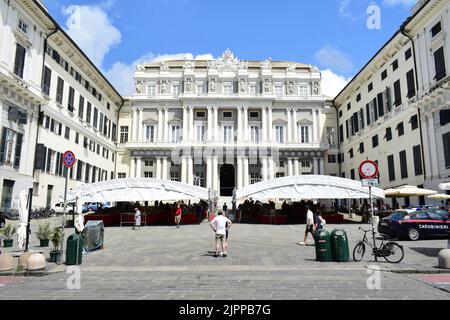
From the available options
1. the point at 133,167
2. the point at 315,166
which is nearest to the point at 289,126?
the point at 315,166

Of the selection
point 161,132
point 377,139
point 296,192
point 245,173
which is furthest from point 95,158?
point 377,139

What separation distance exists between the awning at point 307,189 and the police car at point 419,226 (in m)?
8.01

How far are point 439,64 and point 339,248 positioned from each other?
22596 mm

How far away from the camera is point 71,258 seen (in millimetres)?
9781

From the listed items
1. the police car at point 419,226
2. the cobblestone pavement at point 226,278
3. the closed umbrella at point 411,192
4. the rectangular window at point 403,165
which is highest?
the rectangular window at point 403,165

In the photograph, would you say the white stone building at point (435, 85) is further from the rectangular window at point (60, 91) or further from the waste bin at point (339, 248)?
the rectangular window at point (60, 91)

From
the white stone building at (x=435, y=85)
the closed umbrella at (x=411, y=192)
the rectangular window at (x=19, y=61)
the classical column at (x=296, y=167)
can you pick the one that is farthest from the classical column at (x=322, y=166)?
the rectangular window at (x=19, y=61)

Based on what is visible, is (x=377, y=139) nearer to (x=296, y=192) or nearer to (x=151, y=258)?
(x=296, y=192)

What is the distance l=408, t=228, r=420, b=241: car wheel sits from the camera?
15.4 metres

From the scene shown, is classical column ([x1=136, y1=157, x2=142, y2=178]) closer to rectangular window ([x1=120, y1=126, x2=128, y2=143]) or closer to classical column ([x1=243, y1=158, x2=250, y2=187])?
rectangular window ([x1=120, y1=126, x2=128, y2=143])

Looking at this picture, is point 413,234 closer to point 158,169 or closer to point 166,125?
point 158,169

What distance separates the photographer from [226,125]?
50.2 metres

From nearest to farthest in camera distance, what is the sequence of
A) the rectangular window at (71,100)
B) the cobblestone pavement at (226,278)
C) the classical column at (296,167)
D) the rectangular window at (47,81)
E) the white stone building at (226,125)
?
1. the cobblestone pavement at (226,278)
2. the rectangular window at (47,81)
3. the rectangular window at (71,100)
4. the white stone building at (226,125)
5. the classical column at (296,167)

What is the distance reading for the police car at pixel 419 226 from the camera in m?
15.4
